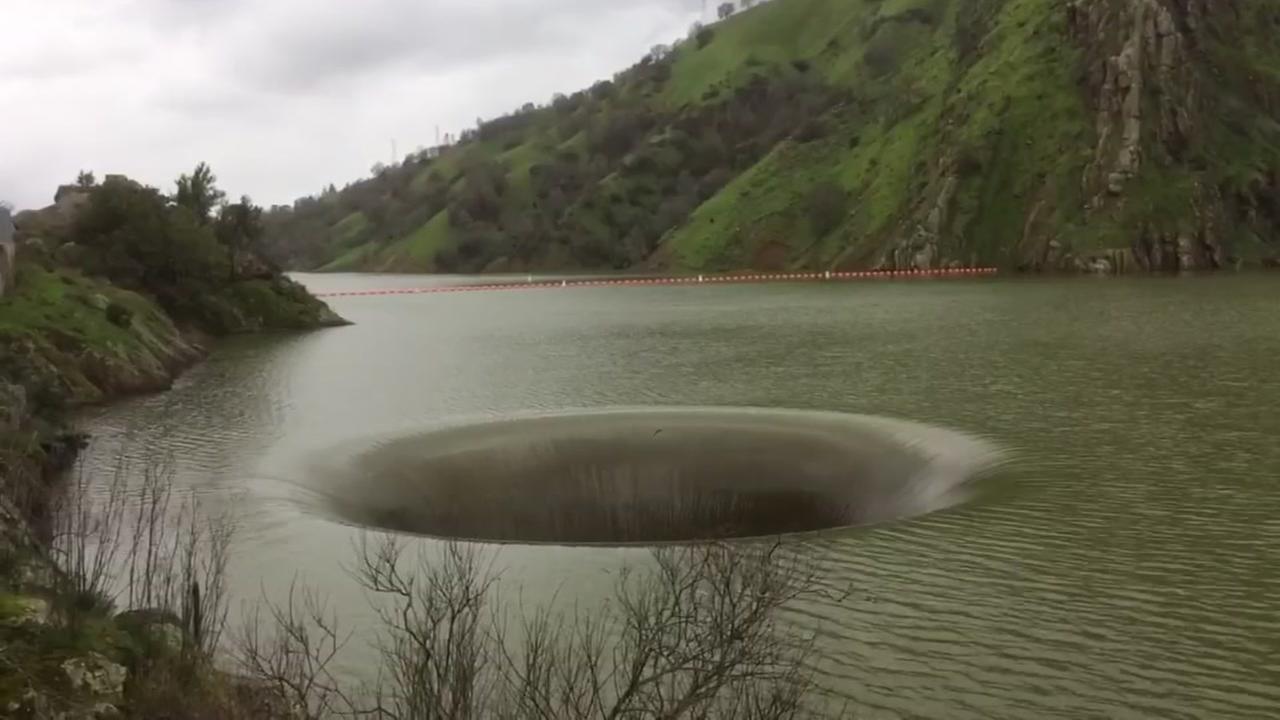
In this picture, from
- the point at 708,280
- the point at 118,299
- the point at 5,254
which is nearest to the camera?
the point at 5,254

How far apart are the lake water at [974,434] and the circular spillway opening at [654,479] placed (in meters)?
1.97

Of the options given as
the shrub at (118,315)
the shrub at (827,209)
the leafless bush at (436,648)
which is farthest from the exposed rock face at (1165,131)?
the leafless bush at (436,648)

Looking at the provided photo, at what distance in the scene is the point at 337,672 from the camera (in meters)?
16.5

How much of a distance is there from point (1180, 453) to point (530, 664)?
999 inches

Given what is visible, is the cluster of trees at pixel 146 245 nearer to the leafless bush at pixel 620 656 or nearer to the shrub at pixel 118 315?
the shrub at pixel 118 315

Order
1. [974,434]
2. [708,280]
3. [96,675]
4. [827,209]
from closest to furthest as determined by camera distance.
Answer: [96,675] → [974,434] → [708,280] → [827,209]

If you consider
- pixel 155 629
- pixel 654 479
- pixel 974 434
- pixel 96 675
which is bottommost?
pixel 654 479

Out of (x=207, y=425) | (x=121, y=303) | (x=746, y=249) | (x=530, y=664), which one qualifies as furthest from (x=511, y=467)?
(x=746, y=249)

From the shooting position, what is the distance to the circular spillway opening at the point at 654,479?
29406mm

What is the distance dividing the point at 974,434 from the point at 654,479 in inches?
430

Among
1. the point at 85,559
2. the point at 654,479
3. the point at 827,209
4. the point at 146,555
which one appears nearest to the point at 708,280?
the point at 827,209

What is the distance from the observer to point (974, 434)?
34156mm

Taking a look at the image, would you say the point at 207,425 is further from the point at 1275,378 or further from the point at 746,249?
the point at 746,249

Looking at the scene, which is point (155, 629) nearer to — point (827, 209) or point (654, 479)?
point (654, 479)
